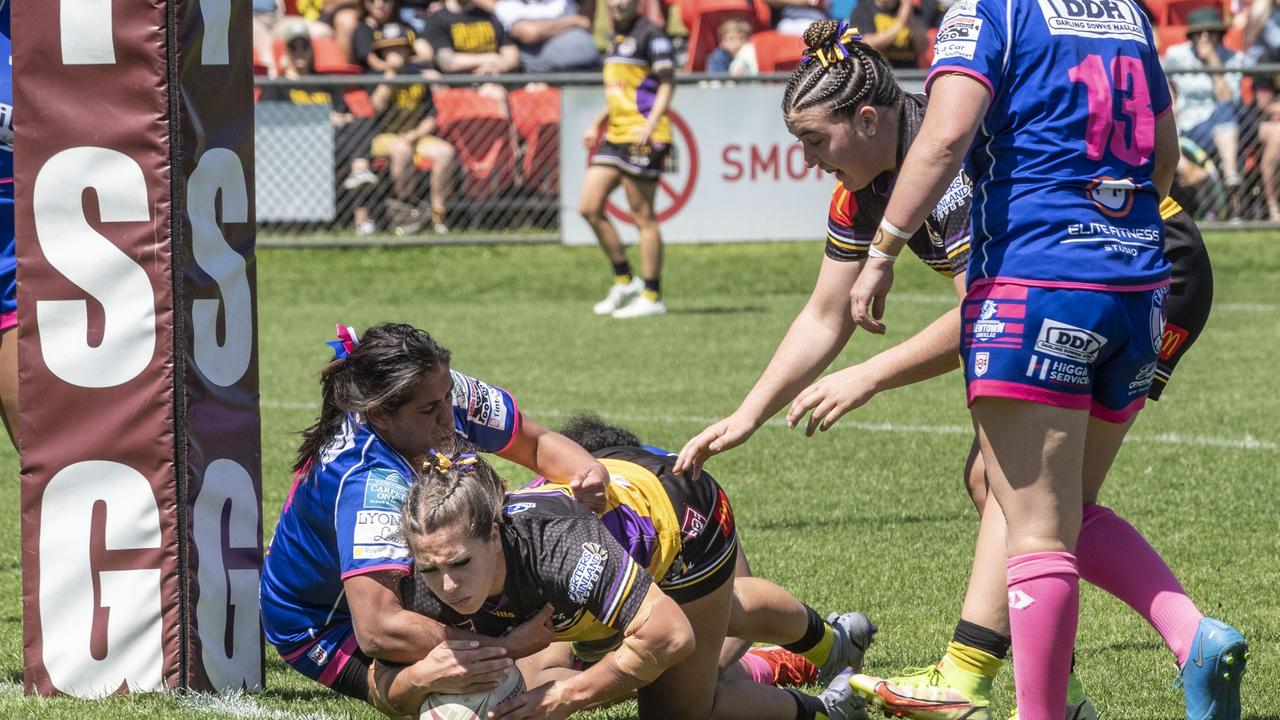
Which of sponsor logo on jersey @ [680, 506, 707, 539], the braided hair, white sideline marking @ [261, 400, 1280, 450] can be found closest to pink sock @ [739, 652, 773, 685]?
sponsor logo on jersey @ [680, 506, 707, 539]

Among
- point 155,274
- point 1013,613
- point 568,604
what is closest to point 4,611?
point 155,274

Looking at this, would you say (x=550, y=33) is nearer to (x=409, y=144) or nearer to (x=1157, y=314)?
(x=409, y=144)

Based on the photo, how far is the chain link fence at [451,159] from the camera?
567 inches

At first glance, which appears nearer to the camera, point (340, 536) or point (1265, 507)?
point (340, 536)

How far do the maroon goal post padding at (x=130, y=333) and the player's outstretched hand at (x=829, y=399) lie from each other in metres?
1.53

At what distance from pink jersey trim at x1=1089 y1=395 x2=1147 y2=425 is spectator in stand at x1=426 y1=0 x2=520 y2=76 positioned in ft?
45.7

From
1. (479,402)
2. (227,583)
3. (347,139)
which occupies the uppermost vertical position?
(479,402)

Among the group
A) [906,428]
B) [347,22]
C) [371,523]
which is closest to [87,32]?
[371,523]

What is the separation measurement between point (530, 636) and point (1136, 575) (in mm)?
1392

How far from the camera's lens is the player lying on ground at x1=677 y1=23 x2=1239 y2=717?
372 centimetres

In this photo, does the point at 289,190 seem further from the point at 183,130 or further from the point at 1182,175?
the point at 183,130

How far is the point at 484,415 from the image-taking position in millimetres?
4230

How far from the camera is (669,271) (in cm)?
1459

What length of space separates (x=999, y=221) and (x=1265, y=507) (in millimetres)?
3607
